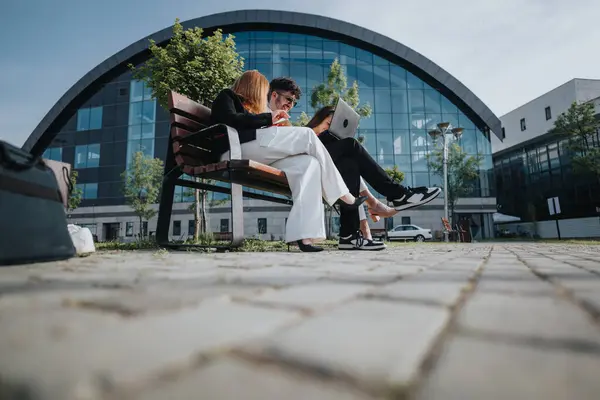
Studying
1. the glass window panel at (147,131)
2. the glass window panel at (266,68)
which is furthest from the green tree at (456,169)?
the glass window panel at (147,131)

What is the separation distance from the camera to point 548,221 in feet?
106

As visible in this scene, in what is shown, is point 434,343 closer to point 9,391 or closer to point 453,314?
point 453,314

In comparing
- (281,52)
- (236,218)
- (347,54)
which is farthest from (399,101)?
(236,218)

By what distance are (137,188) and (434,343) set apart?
92.8 ft

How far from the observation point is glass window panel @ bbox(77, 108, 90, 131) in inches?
1304

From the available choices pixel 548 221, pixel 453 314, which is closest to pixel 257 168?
pixel 453 314

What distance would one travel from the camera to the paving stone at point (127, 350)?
43 centimetres

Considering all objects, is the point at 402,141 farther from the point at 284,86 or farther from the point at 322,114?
the point at 284,86

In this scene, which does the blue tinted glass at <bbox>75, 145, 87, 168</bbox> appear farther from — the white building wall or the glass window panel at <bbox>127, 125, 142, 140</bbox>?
the white building wall

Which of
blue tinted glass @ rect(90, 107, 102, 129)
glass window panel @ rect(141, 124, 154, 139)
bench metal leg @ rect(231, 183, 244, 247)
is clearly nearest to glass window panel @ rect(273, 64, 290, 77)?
glass window panel @ rect(141, 124, 154, 139)

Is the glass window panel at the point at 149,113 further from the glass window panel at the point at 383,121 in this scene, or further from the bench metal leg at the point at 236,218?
the bench metal leg at the point at 236,218

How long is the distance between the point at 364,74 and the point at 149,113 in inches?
814

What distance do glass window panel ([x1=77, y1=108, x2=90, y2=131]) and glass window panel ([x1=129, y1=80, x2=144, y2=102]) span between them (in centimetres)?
538

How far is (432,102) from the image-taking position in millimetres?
31297
